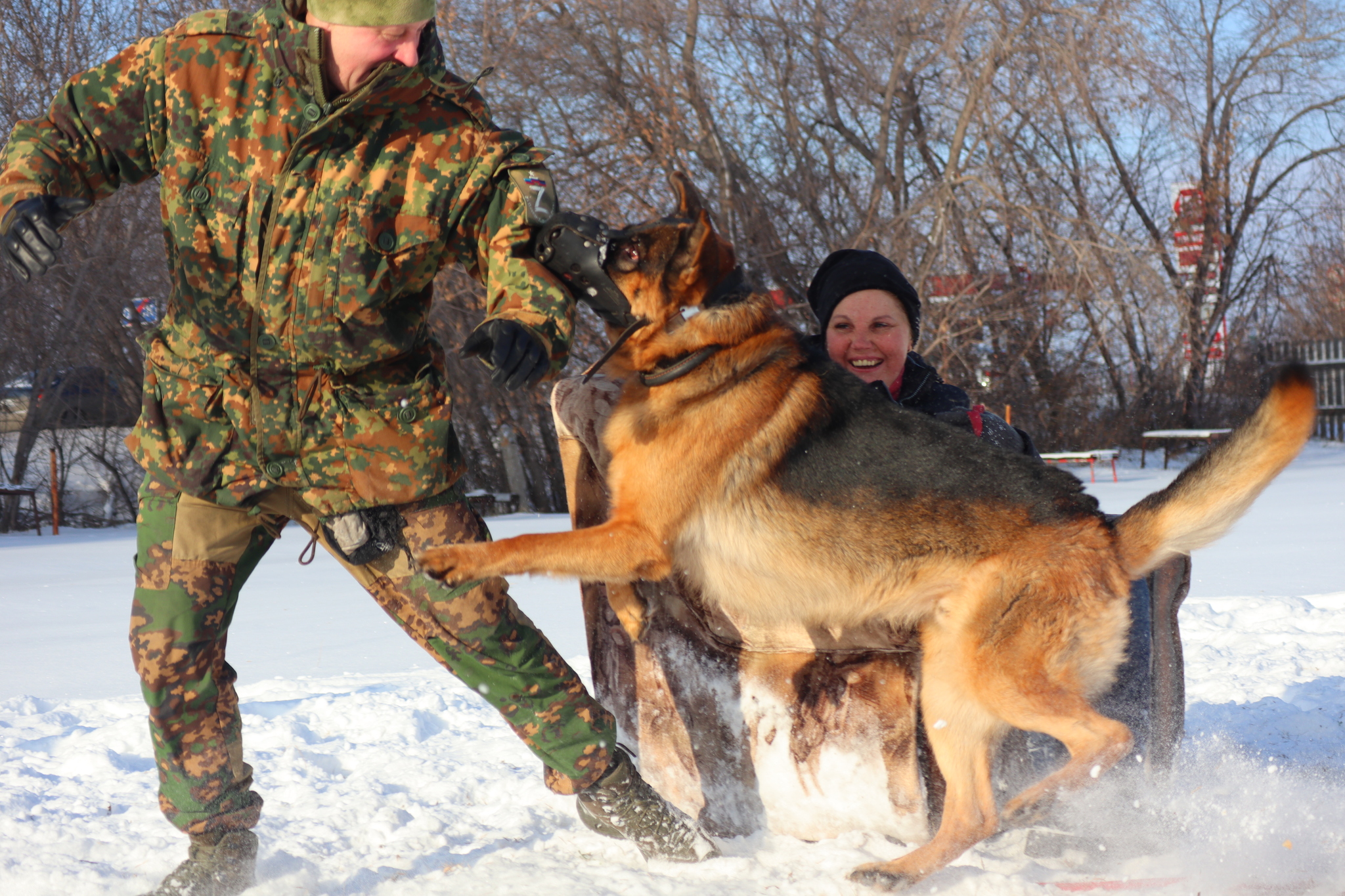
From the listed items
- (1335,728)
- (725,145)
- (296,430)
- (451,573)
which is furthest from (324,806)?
(725,145)

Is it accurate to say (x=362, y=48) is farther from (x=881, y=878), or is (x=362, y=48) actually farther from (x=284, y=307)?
(x=881, y=878)

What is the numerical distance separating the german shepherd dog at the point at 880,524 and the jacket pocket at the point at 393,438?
19 centimetres

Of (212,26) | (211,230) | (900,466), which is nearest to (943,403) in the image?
(900,466)

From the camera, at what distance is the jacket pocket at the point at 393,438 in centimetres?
232

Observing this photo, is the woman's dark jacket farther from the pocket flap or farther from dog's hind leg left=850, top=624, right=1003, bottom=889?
the pocket flap

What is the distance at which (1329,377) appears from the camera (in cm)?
1917

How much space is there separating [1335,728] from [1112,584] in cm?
182

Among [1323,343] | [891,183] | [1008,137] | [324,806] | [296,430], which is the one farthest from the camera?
[1323,343]

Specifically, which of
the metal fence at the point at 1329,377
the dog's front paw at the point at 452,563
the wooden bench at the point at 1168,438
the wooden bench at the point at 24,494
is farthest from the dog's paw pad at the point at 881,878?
the metal fence at the point at 1329,377

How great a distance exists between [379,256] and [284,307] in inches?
9.6

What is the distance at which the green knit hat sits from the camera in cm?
218

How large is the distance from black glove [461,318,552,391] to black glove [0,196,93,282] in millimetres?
866

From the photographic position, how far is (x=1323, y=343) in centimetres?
1975

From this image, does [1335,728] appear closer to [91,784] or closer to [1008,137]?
[91,784]
